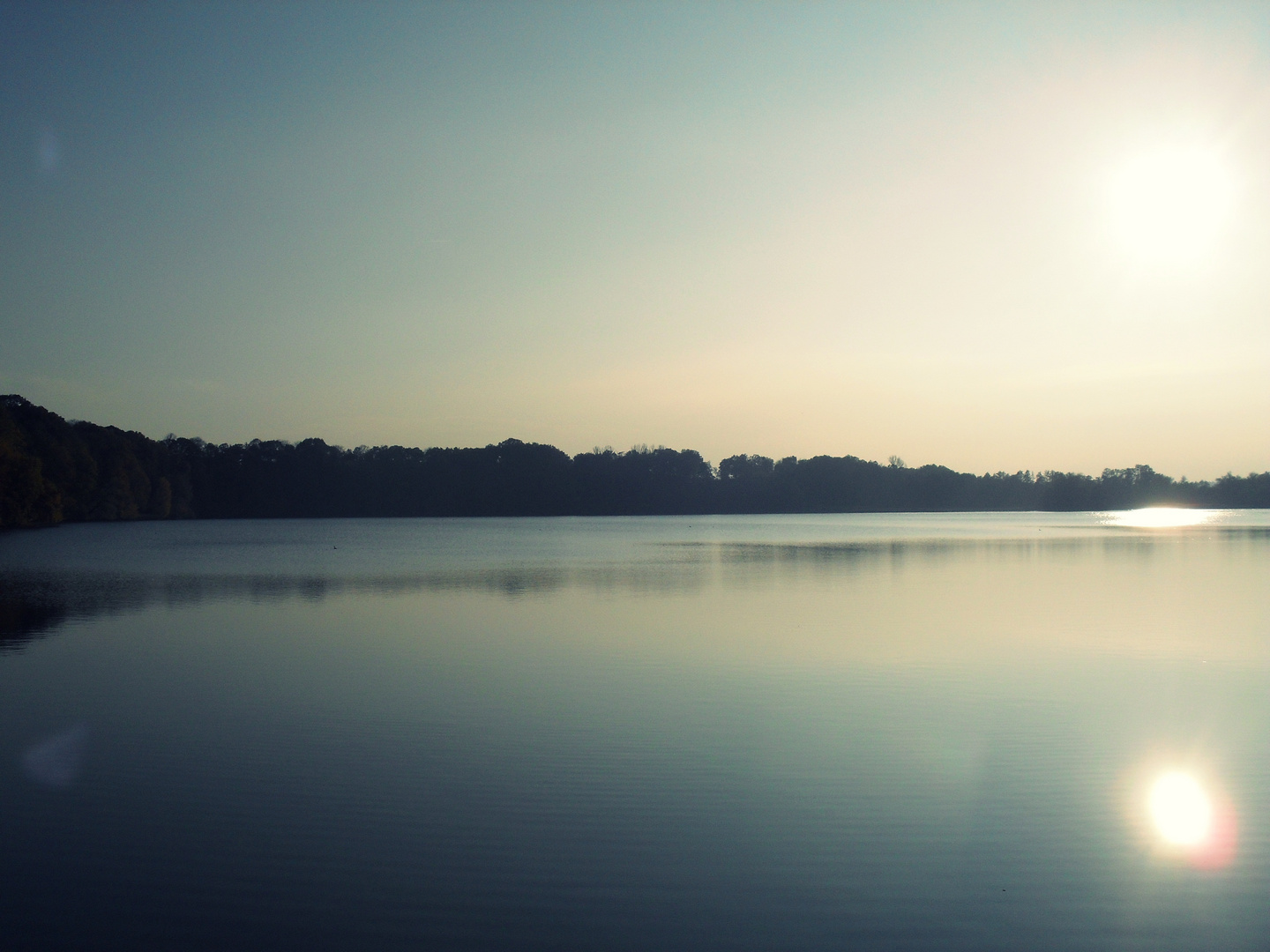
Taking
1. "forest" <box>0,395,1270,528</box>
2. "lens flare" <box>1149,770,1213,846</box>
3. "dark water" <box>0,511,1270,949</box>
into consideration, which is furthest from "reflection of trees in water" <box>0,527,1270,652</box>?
"forest" <box>0,395,1270,528</box>

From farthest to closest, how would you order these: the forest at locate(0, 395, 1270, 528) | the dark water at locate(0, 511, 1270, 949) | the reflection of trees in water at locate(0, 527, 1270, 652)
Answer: the forest at locate(0, 395, 1270, 528) → the reflection of trees in water at locate(0, 527, 1270, 652) → the dark water at locate(0, 511, 1270, 949)

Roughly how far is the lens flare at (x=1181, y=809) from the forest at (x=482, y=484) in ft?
246

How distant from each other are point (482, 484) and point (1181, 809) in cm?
14053

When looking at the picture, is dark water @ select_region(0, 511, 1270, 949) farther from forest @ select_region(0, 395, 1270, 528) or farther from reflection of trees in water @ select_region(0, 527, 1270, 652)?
forest @ select_region(0, 395, 1270, 528)

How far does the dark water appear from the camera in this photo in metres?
5.45

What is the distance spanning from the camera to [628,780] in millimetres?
7945

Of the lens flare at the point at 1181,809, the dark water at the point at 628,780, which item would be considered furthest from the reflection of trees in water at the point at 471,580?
the lens flare at the point at 1181,809

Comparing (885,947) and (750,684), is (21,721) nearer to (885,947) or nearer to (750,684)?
(750,684)

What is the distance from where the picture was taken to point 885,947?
5.13 metres

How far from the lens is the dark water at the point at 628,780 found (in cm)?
545

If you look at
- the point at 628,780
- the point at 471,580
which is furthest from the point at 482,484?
the point at 628,780

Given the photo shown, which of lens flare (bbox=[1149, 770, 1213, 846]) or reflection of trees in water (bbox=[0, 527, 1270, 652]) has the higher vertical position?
reflection of trees in water (bbox=[0, 527, 1270, 652])

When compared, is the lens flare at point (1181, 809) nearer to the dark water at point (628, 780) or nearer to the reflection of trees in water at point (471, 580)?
the dark water at point (628, 780)

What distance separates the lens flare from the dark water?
0.33ft
